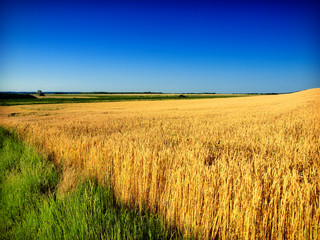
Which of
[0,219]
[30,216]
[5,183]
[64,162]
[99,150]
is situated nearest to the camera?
[30,216]

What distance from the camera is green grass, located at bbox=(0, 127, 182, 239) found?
2.20 meters

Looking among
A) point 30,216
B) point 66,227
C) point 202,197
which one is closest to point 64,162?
point 30,216

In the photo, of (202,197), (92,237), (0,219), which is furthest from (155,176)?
(0,219)

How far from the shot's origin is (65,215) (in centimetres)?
255

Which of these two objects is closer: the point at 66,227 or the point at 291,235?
the point at 291,235

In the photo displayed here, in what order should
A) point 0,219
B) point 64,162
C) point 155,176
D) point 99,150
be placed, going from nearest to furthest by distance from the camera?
point 0,219
point 155,176
point 99,150
point 64,162

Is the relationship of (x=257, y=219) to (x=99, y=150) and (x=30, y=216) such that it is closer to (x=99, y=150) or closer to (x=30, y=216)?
(x=30, y=216)

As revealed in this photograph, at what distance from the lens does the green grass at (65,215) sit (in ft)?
7.21

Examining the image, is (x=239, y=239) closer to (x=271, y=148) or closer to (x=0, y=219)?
(x=271, y=148)

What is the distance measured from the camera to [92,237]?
2.08 meters

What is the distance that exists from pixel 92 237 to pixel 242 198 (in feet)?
6.04

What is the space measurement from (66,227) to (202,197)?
184 centimetres

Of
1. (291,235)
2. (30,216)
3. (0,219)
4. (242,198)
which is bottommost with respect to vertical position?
(0,219)

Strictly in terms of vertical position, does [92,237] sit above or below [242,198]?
below
